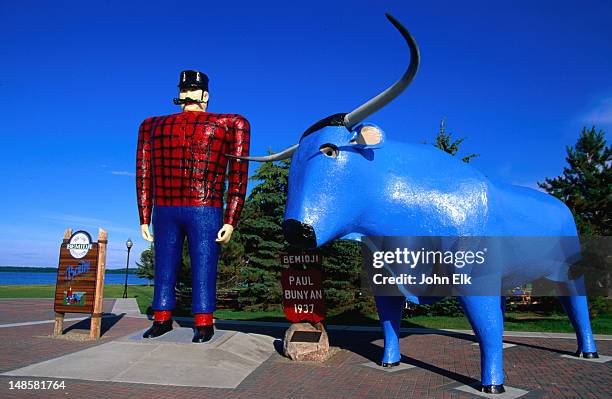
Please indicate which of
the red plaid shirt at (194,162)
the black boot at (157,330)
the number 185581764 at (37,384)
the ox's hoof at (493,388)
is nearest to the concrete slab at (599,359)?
the ox's hoof at (493,388)

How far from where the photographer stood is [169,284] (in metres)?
7.13

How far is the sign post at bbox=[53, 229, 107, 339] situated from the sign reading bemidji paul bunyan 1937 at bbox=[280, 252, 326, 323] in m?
4.20

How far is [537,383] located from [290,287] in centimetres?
397

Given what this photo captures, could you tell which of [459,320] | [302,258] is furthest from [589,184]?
[302,258]

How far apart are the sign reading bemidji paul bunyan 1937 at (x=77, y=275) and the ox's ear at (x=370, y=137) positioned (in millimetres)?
7087

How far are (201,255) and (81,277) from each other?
4.32 metres

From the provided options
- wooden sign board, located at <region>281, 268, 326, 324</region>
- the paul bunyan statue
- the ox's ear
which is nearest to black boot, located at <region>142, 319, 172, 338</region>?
the paul bunyan statue

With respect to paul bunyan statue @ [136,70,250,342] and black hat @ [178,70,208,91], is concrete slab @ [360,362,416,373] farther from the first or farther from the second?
black hat @ [178,70,208,91]

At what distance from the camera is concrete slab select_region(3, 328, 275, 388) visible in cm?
582

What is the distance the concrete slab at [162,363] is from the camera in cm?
582

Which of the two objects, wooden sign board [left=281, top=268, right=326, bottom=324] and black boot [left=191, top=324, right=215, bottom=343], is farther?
wooden sign board [left=281, top=268, right=326, bottom=324]

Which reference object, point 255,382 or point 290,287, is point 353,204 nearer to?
point 255,382

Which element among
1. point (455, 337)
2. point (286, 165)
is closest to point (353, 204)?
point (455, 337)

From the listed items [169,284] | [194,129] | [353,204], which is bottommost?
[169,284]
